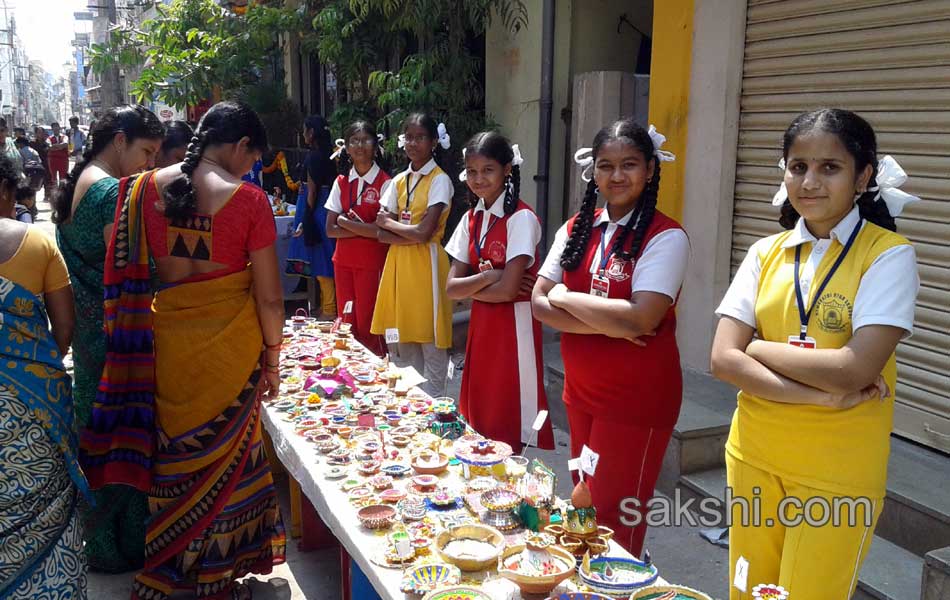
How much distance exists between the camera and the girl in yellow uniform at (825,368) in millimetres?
1778

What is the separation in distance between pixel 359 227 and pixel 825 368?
357cm

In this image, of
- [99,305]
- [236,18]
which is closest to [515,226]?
[99,305]

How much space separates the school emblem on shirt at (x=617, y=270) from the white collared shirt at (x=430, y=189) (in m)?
2.23

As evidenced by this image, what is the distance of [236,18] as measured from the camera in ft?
34.6

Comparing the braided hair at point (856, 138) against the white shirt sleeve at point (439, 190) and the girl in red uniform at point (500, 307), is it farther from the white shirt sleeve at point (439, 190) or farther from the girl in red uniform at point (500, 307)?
the white shirt sleeve at point (439, 190)

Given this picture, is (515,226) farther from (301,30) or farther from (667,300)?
(301,30)

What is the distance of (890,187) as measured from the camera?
1878mm

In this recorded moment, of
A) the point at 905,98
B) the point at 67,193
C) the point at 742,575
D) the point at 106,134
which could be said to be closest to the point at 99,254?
the point at 67,193

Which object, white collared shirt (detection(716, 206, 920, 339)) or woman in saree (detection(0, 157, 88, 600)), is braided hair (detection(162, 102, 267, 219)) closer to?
woman in saree (detection(0, 157, 88, 600))

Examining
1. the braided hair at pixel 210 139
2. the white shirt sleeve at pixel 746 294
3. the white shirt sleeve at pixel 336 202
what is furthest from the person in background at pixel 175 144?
the white shirt sleeve at pixel 746 294

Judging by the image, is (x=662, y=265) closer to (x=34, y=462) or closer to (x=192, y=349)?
(x=192, y=349)

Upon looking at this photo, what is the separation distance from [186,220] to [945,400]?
11.2ft

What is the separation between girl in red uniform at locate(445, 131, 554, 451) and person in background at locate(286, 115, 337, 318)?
11.5 ft

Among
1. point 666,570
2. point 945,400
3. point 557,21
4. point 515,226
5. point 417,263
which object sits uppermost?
point 557,21
